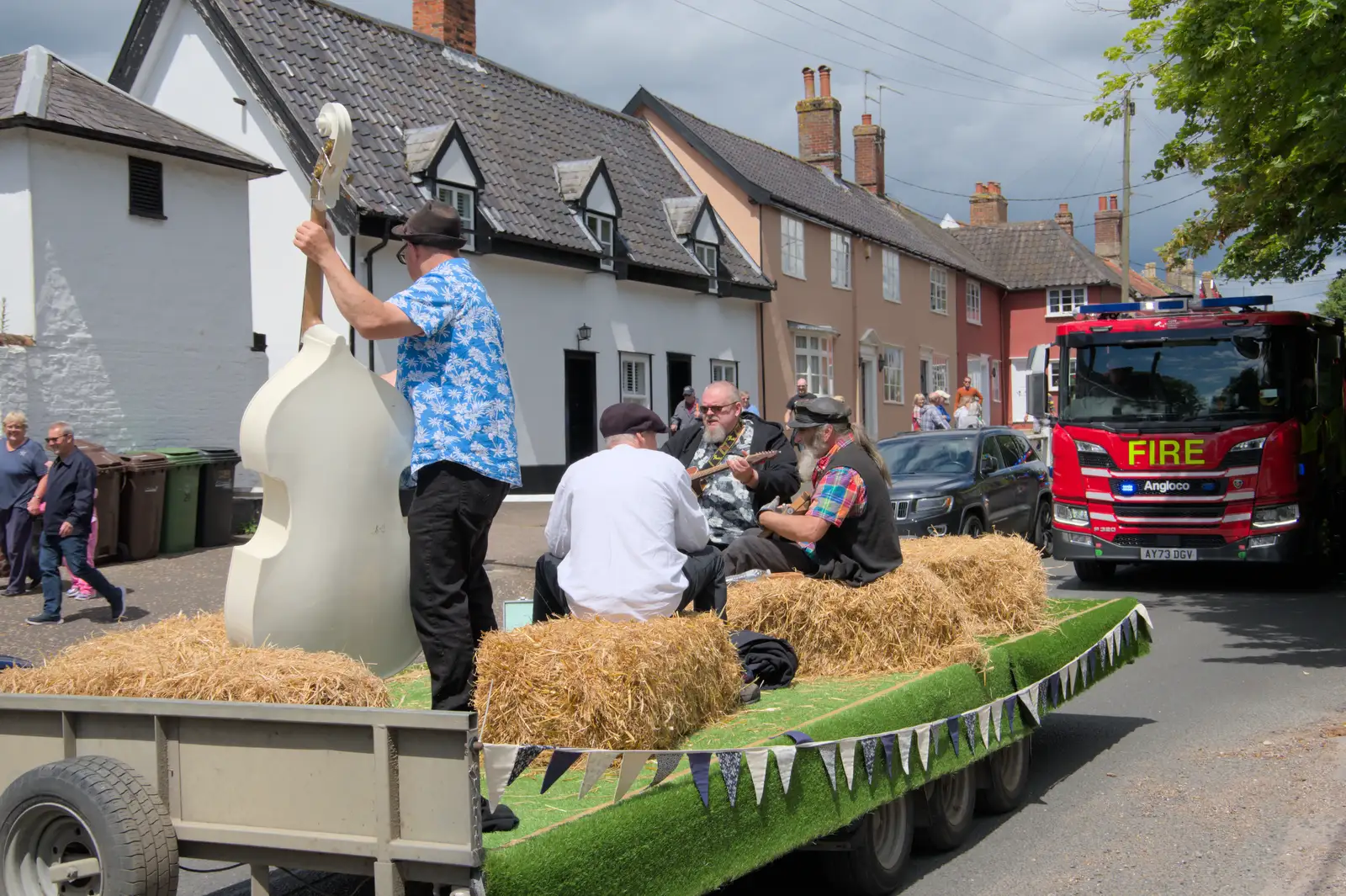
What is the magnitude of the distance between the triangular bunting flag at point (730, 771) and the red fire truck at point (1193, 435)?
1116 centimetres

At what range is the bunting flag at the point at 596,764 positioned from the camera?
12.5ft

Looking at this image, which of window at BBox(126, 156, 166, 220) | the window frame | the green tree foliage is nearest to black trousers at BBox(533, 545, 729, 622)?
the green tree foliage

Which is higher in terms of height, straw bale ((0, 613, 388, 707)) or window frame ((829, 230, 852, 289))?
window frame ((829, 230, 852, 289))

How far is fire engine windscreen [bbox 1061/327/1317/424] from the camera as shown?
1384cm

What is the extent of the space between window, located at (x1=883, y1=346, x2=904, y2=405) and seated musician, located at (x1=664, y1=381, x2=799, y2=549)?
3218 centimetres

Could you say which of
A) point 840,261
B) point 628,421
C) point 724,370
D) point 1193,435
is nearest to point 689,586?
point 628,421

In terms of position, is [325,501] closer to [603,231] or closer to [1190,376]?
[1190,376]

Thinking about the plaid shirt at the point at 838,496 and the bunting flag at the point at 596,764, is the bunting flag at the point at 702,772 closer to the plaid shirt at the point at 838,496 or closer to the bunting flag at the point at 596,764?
the bunting flag at the point at 596,764

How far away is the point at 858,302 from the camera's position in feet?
125

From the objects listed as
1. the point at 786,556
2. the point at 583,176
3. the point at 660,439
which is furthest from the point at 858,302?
the point at 786,556

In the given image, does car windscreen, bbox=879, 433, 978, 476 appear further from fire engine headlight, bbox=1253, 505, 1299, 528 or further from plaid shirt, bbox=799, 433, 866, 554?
plaid shirt, bbox=799, 433, 866, 554

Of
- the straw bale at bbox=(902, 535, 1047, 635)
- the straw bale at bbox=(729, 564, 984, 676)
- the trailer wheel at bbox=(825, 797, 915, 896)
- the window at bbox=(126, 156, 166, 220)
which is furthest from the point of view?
the window at bbox=(126, 156, 166, 220)

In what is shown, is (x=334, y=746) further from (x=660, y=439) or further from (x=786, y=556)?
(x=660, y=439)

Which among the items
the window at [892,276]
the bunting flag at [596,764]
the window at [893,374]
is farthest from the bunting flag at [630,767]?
the window at [892,276]
